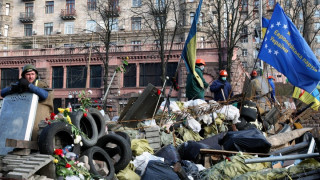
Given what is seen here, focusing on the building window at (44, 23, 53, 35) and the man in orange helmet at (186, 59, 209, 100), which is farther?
the building window at (44, 23, 53, 35)

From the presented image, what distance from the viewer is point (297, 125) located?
1303 centimetres

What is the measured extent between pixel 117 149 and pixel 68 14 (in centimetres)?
4028

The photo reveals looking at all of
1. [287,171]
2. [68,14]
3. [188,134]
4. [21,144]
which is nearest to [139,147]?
[188,134]

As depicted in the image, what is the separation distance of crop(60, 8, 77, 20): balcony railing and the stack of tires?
39387 mm

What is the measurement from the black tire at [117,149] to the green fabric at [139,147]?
59 centimetres

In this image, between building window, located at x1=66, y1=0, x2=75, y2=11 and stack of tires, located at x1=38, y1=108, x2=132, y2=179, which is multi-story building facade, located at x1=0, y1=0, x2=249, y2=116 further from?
stack of tires, located at x1=38, y1=108, x2=132, y2=179

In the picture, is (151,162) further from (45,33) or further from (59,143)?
(45,33)

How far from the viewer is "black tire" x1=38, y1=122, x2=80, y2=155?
18.7 ft

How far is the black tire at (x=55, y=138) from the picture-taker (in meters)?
5.70

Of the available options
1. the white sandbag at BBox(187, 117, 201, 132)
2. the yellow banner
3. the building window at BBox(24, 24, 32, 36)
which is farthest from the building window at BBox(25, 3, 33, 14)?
the white sandbag at BBox(187, 117, 201, 132)

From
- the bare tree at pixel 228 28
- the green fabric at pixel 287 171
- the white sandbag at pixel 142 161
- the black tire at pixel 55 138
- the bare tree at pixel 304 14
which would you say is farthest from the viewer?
the bare tree at pixel 304 14

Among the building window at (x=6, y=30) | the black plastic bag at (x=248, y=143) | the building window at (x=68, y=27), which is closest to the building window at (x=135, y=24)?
the building window at (x=68, y=27)

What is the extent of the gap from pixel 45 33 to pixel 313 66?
4078cm

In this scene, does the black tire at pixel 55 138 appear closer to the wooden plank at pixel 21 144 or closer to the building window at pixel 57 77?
the wooden plank at pixel 21 144
